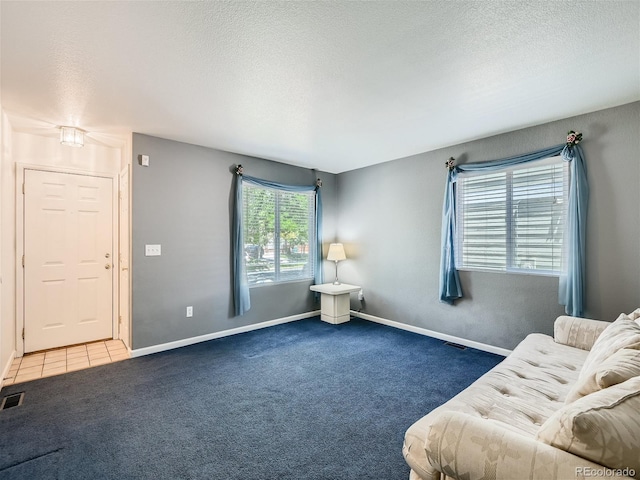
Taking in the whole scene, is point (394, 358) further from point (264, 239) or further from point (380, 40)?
point (380, 40)

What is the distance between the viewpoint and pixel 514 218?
3.46 meters

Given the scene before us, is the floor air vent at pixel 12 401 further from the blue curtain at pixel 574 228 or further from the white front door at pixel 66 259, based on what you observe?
the blue curtain at pixel 574 228

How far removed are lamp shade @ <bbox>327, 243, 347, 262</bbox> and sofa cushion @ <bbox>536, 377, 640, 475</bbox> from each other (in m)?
4.05

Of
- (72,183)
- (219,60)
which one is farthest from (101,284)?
(219,60)

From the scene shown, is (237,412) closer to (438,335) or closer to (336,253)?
(438,335)

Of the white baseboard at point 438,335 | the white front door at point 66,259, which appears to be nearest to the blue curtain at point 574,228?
the white baseboard at point 438,335

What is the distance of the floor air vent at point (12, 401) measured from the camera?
97.2 inches

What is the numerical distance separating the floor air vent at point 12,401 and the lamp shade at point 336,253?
3797 mm

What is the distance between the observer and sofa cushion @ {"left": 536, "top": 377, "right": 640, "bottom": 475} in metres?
0.94

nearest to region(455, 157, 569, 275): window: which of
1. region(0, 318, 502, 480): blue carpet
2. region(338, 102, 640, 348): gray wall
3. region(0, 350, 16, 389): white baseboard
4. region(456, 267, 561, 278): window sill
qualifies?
region(456, 267, 561, 278): window sill

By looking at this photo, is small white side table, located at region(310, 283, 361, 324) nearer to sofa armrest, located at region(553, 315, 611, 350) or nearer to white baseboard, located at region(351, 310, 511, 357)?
white baseboard, located at region(351, 310, 511, 357)

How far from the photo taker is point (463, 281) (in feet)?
12.7

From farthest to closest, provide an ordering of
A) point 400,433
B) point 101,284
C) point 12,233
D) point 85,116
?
point 101,284 → point 12,233 → point 85,116 → point 400,433

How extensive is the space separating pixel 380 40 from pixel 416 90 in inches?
29.5
